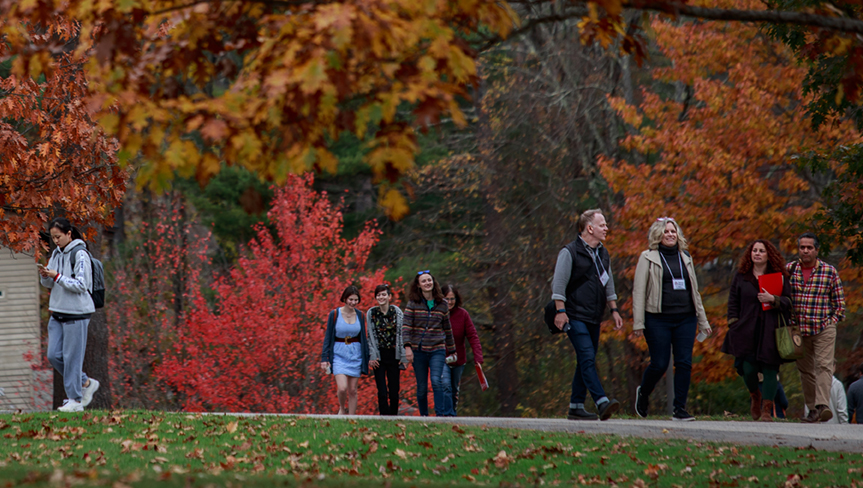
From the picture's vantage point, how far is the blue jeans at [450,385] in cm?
1267

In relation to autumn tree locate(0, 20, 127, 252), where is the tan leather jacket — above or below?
below

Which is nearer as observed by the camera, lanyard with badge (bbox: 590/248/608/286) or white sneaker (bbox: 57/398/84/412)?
lanyard with badge (bbox: 590/248/608/286)

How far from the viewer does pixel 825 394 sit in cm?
1055

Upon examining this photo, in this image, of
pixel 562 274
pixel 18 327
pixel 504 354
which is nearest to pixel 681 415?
pixel 562 274

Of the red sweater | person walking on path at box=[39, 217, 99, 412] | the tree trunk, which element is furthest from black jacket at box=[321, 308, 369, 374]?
the tree trunk

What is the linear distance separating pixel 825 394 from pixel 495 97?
47.3ft

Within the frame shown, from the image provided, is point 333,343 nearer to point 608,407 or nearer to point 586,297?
point 586,297

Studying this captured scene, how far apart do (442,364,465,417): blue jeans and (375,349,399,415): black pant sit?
694 mm

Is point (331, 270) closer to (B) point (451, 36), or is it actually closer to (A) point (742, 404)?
(A) point (742, 404)

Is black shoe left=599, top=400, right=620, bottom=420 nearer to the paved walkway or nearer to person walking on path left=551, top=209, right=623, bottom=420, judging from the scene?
person walking on path left=551, top=209, right=623, bottom=420

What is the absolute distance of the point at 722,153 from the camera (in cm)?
1692

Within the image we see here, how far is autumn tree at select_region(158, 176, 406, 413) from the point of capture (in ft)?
67.4

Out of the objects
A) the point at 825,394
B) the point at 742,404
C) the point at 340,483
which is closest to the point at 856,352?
the point at 742,404

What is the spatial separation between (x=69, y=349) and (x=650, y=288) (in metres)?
6.36
